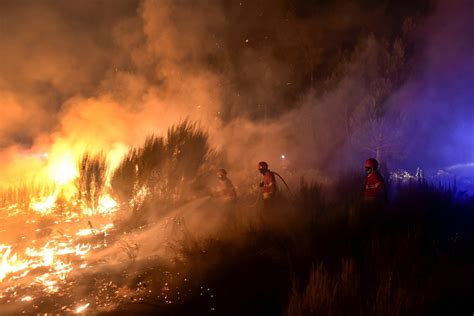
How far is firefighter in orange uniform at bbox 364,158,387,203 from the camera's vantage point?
20.5 ft

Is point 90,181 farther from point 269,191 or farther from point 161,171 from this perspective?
point 269,191

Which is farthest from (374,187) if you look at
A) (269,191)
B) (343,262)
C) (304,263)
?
(343,262)

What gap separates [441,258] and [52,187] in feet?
29.5

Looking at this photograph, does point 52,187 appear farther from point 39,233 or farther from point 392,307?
point 392,307

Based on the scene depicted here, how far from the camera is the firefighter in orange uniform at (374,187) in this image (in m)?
6.25

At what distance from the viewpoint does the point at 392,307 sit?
3.52 meters

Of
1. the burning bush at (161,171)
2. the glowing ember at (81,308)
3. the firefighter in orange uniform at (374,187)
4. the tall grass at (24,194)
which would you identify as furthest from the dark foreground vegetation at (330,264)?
the tall grass at (24,194)

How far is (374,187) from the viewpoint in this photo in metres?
6.32

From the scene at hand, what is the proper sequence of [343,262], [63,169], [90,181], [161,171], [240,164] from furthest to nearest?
[240,164] < [63,169] < [161,171] < [90,181] < [343,262]

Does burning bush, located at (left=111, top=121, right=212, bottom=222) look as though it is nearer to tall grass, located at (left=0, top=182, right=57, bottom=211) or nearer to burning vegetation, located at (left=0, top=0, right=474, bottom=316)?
burning vegetation, located at (left=0, top=0, right=474, bottom=316)

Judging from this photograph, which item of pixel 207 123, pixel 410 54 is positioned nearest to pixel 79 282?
pixel 207 123

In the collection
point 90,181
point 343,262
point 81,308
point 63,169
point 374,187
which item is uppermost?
point 63,169

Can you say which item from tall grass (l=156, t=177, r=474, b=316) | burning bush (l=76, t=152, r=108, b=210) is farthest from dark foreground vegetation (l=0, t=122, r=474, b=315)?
Result: burning bush (l=76, t=152, r=108, b=210)

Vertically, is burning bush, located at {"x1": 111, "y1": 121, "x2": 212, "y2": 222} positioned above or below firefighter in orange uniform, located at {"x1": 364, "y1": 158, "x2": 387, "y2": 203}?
above
